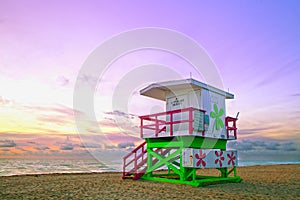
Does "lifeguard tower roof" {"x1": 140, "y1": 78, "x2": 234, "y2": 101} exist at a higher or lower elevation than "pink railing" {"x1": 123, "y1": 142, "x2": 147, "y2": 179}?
higher

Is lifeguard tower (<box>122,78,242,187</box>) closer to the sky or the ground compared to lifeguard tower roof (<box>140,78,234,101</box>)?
closer to the ground

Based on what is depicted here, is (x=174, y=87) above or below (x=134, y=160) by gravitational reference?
above

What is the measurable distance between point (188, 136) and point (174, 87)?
2.97 metres

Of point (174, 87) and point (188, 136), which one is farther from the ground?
point (174, 87)

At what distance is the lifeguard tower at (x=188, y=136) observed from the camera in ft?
41.1

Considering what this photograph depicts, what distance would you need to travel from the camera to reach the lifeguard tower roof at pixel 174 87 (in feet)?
43.6

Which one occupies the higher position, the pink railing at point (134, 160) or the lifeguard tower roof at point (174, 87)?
the lifeguard tower roof at point (174, 87)

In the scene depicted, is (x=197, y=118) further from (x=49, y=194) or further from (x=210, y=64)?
(x=49, y=194)

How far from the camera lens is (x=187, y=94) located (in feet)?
47.0

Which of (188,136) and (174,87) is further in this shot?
(174,87)

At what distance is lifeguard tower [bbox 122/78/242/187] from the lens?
12523 millimetres

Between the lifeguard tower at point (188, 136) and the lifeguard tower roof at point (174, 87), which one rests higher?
the lifeguard tower roof at point (174, 87)

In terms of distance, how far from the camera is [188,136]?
12641mm

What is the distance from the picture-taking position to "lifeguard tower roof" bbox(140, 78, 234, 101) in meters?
13.3
